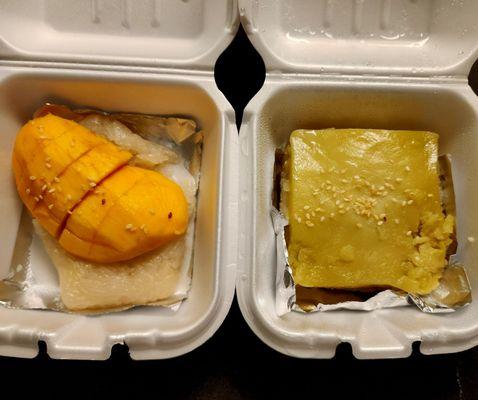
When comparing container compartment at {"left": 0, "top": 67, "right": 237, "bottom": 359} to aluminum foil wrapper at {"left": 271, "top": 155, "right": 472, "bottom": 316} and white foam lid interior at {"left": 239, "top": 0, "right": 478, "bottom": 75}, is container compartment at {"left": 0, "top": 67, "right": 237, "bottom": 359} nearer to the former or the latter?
aluminum foil wrapper at {"left": 271, "top": 155, "right": 472, "bottom": 316}

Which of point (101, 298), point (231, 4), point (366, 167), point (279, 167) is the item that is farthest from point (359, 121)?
point (101, 298)

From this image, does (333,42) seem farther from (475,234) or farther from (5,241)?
(5,241)

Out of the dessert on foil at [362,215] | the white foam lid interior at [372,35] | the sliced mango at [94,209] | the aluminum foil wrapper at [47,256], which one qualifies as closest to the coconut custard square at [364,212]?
the dessert on foil at [362,215]

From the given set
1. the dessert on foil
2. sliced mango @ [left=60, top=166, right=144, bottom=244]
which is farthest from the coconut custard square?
sliced mango @ [left=60, top=166, right=144, bottom=244]

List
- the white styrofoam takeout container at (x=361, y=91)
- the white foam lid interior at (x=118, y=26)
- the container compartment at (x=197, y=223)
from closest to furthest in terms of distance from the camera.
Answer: the container compartment at (x=197, y=223) < the white styrofoam takeout container at (x=361, y=91) < the white foam lid interior at (x=118, y=26)

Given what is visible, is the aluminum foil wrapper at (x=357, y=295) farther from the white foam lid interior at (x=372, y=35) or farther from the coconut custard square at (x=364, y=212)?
the white foam lid interior at (x=372, y=35)

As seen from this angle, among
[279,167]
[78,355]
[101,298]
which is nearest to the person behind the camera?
[78,355]
